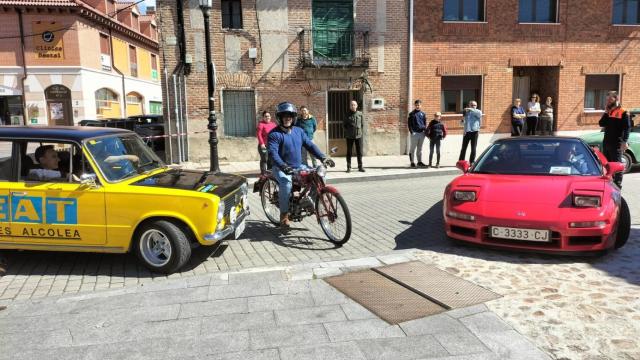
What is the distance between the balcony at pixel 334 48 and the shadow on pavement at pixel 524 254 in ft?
32.5

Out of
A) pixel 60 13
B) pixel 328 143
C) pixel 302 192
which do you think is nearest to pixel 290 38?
pixel 328 143

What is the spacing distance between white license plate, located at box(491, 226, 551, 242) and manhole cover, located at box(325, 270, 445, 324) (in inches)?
53.1

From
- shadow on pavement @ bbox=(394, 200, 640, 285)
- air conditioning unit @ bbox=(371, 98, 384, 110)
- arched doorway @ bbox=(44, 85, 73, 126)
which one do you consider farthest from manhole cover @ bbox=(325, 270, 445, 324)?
arched doorway @ bbox=(44, 85, 73, 126)

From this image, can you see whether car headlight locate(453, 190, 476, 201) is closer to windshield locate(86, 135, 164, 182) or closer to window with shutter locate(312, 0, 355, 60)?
windshield locate(86, 135, 164, 182)

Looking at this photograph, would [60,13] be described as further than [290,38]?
Yes

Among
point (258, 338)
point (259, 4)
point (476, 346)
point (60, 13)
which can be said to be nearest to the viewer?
point (476, 346)

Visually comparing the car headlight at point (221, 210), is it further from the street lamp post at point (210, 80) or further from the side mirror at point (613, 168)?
the street lamp post at point (210, 80)

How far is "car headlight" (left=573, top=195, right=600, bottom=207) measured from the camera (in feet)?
16.4

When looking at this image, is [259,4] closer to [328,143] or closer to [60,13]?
[328,143]

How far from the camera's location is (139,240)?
5.05m

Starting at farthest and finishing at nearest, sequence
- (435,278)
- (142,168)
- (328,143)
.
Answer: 1. (328,143)
2. (142,168)
3. (435,278)

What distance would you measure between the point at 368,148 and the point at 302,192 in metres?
10.3

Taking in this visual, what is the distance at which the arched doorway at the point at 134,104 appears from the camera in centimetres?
3584

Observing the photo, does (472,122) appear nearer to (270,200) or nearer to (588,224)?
(270,200)
